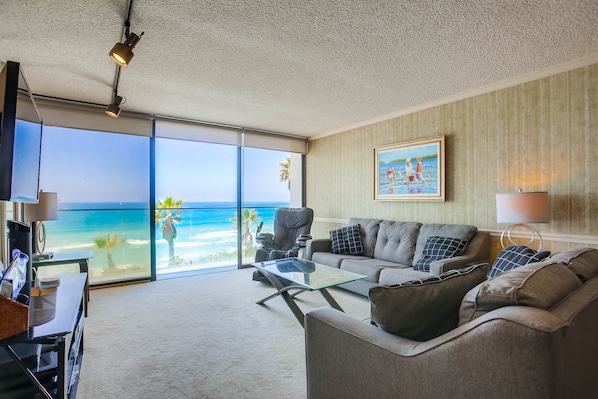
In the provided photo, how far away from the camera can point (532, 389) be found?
816 mm

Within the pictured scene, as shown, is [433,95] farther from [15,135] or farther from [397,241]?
[15,135]

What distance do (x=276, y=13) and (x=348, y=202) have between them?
348 centimetres

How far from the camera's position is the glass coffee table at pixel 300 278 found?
2588 millimetres

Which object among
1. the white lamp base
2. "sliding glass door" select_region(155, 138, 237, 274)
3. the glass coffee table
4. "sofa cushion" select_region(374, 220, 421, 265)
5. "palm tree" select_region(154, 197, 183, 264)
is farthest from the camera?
"palm tree" select_region(154, 197, 183, 264)

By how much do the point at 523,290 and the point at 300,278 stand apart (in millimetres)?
2011

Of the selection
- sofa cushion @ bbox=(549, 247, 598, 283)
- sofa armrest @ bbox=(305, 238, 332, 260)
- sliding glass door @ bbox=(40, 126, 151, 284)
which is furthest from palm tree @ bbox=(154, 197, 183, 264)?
sofa cushion @ bbox=(549, 247, 598, 283)

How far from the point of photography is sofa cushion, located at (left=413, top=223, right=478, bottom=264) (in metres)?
3.27

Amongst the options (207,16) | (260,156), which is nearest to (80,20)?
(207,16)

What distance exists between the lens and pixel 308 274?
2977mm

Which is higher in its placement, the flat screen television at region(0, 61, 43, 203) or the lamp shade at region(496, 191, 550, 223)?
the flat screen television at region(0, 61, 43, 203)

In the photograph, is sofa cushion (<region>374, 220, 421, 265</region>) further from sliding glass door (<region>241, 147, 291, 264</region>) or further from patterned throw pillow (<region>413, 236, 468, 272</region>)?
sliding glass door (<region>241, 147, 291, 264</region>)

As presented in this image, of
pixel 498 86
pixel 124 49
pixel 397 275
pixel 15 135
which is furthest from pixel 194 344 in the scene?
pixel 498 86

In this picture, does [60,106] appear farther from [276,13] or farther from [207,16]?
[276,13]

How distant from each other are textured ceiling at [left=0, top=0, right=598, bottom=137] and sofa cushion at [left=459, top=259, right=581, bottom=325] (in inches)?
66.4
